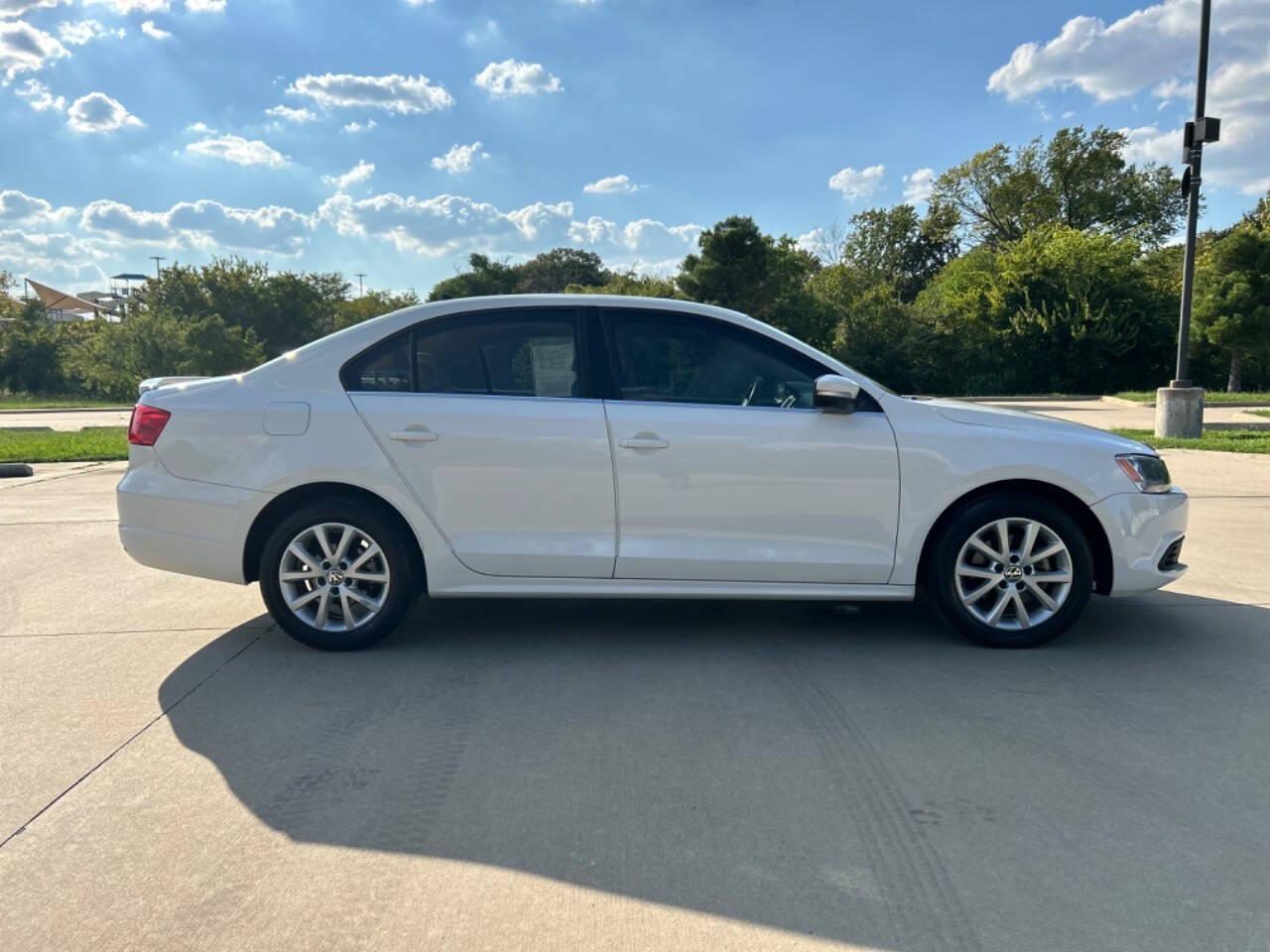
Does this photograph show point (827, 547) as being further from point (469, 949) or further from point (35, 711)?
point (35, 711)

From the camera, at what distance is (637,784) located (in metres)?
3.25

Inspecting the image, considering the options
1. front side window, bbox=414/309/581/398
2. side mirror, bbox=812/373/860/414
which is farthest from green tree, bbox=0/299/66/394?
side mirror, bbox=812/373/860/414

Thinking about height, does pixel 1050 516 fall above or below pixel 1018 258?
below

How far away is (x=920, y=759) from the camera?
135 inches

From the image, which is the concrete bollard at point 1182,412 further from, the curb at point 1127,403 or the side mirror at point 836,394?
the side mirror at point 836,394

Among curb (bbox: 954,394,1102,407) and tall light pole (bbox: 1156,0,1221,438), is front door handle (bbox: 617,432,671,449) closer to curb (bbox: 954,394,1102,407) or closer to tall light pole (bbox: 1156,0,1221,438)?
tall light pole (bbox: 1156,0,1221,438)

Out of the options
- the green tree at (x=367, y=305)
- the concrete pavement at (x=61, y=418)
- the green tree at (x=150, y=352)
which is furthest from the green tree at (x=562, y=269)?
the concrete pavement at (x=61, y=418)

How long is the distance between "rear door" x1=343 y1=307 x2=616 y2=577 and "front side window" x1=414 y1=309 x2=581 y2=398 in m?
0.01

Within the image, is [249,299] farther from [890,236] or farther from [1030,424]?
[1030,424]

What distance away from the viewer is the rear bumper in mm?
4613

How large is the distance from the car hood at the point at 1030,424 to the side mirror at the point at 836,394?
0.49 m

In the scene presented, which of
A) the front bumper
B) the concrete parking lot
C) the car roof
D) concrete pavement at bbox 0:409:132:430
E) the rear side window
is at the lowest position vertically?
the concrete parking lot

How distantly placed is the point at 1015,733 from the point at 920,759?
515mm

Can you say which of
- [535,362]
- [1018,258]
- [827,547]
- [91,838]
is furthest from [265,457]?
[1018,258]
